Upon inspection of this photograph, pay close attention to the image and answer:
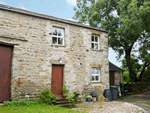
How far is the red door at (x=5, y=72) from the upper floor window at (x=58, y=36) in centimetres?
322

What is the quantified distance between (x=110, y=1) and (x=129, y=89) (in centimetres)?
1046

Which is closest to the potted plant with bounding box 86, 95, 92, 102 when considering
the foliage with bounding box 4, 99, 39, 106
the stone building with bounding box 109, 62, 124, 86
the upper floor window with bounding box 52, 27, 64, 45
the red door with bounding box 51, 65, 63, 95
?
the red door with bounding box 51, 65, 63, 95

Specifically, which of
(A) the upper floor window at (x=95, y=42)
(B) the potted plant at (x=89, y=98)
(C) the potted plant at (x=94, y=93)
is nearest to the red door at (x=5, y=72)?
(B) the potted plant at (x=89, y=98)

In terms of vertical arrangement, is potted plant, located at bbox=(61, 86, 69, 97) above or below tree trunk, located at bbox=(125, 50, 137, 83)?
below

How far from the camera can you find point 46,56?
10430 mm

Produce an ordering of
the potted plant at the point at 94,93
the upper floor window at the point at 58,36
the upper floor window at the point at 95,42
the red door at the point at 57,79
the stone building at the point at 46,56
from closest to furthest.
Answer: the stone building at the point at 46,56, the red door at the point at 57,79, the upper floor window at the point at 58,36, the potted plant at the point at 94,93, the upper floor window at the point at 95,42

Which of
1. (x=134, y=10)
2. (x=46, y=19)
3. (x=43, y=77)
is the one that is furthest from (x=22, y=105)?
(x=134, y=10)

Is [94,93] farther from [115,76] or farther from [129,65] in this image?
[115,76]

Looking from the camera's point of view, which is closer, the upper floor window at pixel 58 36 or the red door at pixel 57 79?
the red door at pixel 57 79

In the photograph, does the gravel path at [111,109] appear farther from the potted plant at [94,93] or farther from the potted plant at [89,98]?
the potted plant at [94,93]

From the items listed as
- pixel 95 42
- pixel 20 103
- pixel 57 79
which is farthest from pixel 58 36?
pixel 20 103

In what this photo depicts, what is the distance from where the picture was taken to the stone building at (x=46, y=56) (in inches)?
360

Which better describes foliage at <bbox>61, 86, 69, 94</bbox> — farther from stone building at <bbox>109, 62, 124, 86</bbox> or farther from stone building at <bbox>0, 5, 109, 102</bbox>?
stone building at <bbox>109, 62, 124, 86</bbox>

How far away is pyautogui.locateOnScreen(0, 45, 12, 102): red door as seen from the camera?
29.0 ft
